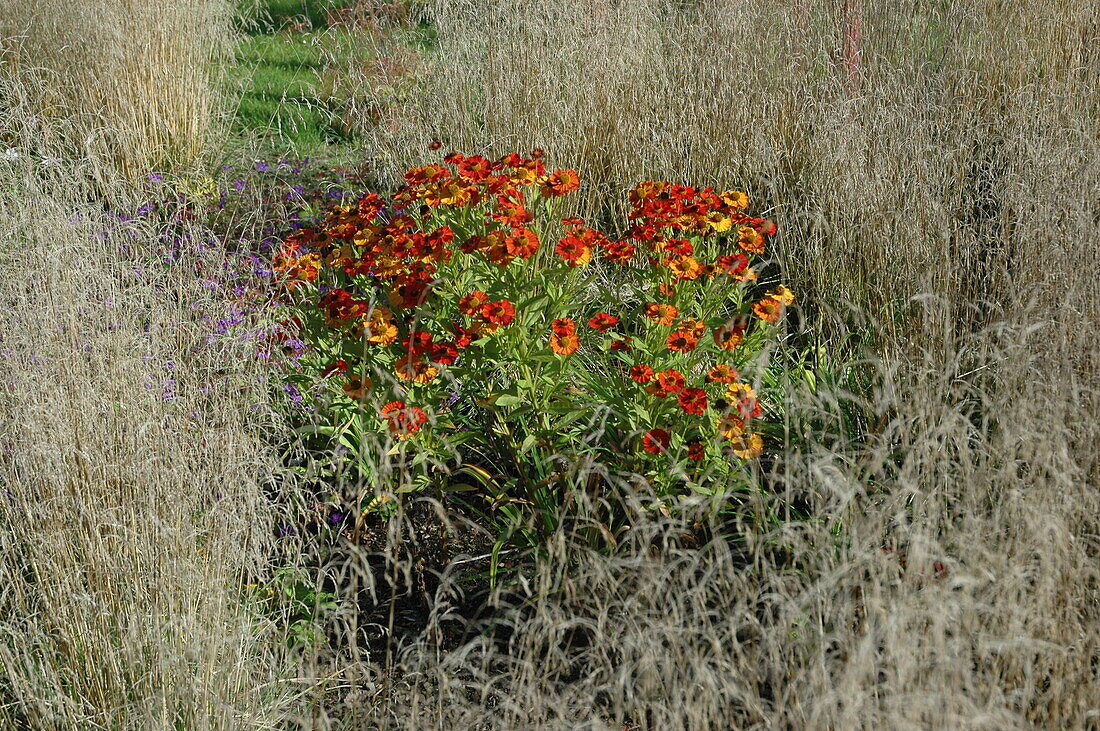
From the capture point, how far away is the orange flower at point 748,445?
2.38m

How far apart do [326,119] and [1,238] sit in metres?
2.83

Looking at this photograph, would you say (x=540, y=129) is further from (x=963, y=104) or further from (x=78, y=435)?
(x=78, y=435)

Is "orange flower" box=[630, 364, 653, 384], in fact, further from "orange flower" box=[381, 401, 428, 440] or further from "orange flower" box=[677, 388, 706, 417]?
"orange flower" box=[381, 401, 428, 440]

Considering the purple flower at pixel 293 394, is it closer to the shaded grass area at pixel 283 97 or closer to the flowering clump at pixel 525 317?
the flowering clump at pixel 525 317

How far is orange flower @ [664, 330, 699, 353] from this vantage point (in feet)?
8.04

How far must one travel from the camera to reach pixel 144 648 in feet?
6.64

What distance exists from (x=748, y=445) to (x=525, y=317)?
653 millimetres

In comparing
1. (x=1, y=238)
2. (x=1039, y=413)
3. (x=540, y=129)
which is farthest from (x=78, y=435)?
(x=540, y=129)

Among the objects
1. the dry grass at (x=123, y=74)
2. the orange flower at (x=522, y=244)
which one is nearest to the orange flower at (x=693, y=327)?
the orange flower at (x=522, y=244)

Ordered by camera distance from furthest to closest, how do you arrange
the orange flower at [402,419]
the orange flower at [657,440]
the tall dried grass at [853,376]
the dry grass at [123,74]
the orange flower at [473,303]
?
the dry grass at [123,74]
the orange flower at [473,303]
the orange flower at [657,440]
the orange flower at [402,419]
the tall dried grass at [853,376]

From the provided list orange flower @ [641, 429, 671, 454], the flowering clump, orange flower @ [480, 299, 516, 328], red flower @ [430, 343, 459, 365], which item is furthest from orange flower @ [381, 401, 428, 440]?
orange flower @ [641, 429, 671, 454]

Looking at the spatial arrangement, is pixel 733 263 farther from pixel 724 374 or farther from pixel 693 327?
pixel 724 374

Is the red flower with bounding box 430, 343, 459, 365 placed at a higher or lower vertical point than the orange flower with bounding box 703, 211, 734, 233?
lower

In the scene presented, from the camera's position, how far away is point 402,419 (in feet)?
7.87
